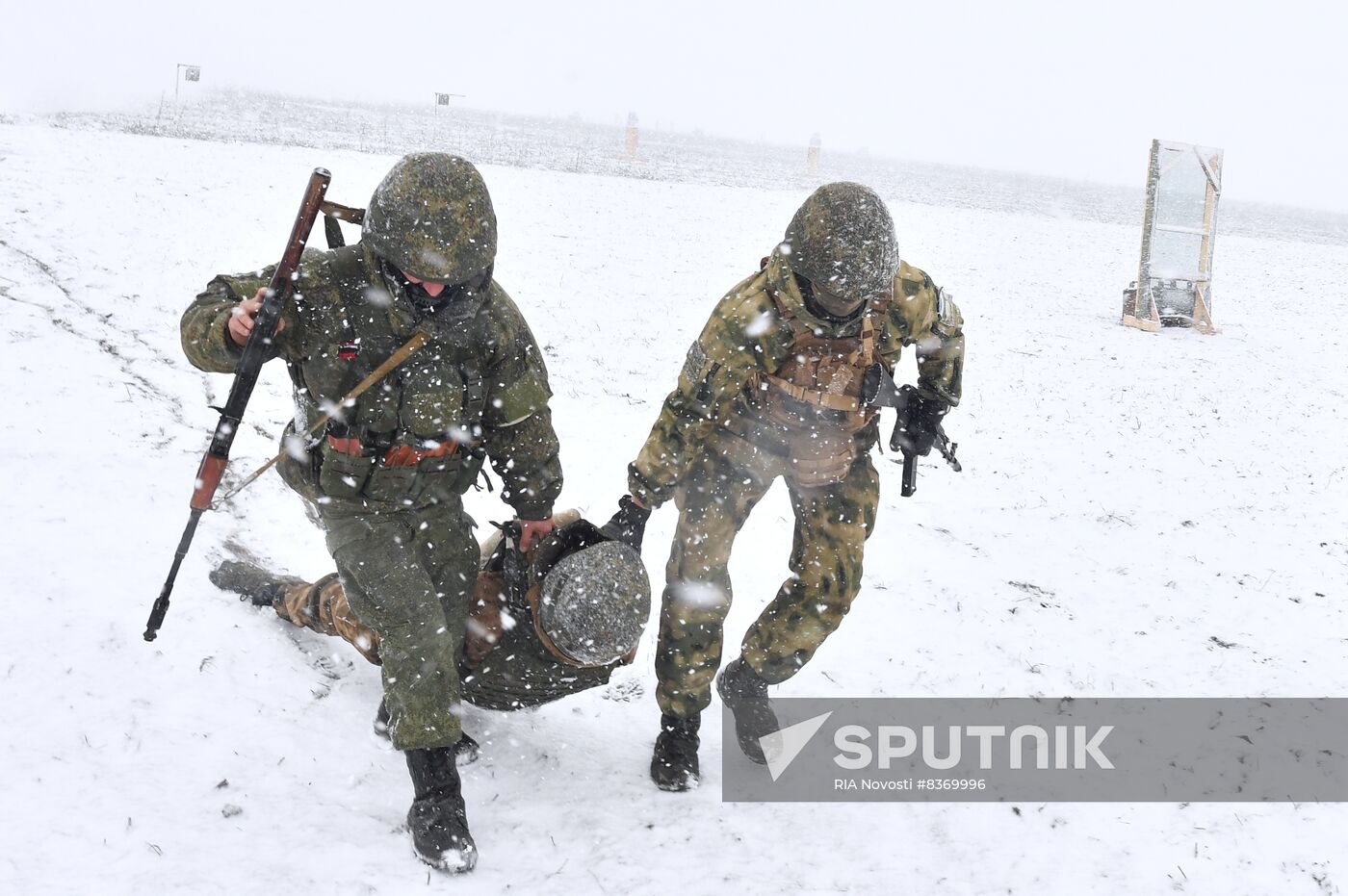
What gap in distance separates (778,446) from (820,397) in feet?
0.92

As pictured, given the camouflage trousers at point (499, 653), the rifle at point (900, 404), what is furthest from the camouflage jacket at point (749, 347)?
the camouflage trousers at point (499, 653)

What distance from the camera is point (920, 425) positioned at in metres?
3.84

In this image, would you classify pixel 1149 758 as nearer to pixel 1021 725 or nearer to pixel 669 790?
pixel 1021 725

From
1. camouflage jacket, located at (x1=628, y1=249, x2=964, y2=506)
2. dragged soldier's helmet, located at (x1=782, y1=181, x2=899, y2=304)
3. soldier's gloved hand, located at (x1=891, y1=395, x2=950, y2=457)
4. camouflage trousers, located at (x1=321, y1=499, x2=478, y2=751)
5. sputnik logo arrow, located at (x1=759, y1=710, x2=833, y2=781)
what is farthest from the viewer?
sputnik logo arrow, located at (x1=759, y1=710, x2=833, y2=781)

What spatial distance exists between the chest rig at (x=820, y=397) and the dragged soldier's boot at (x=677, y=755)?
1.12m

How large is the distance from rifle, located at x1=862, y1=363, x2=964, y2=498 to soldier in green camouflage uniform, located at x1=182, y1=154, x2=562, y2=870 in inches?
53.1

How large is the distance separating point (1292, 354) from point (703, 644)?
12728mm

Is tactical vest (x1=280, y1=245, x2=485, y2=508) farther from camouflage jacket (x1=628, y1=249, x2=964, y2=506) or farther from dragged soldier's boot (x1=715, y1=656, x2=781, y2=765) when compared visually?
dragged soldier's boot (x1=715, y1=656, x2=781, y2=765)

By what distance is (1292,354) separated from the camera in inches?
508

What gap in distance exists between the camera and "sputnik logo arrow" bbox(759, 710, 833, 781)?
397 cm

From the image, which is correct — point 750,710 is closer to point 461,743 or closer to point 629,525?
point 629,525

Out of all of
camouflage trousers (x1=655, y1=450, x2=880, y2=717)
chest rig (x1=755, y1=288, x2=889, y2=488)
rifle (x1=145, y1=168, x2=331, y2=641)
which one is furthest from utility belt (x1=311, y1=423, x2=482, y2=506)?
chest rig (x1=755, y1=288, x2=889, y2=488)

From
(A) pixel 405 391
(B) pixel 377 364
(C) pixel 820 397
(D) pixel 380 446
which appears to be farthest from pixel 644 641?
(B) pixel 377 364

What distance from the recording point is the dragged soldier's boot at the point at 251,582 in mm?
4246
